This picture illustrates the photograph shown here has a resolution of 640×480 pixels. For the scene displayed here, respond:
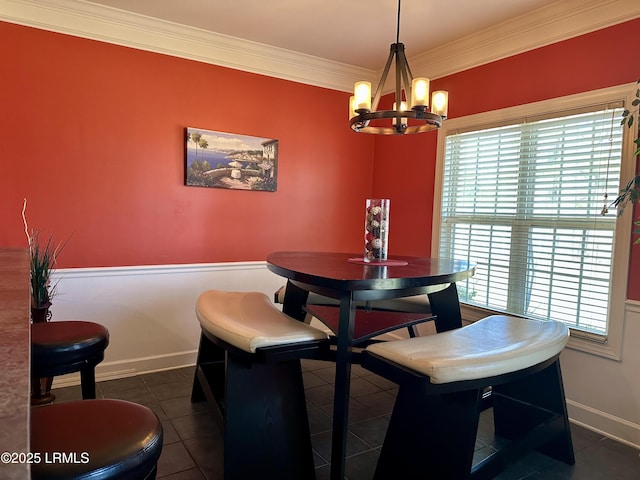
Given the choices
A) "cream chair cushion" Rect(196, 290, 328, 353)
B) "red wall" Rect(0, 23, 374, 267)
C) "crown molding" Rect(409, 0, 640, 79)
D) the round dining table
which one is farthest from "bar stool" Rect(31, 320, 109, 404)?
"crown molding" Rect(409, 0, 640, 79)

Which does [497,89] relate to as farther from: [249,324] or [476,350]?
[249,324]

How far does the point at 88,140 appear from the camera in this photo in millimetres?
2924

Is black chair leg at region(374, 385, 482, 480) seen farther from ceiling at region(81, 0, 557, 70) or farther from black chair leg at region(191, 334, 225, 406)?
ceiling at region(81, 0, 557, 70)

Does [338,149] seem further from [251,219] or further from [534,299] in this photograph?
[534,299]

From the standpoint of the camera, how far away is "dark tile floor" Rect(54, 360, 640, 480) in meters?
2.09

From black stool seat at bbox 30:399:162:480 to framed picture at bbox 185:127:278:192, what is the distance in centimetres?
238

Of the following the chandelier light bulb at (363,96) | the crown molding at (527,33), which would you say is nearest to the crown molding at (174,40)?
the crown molding at (527,33)

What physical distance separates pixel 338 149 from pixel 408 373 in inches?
108

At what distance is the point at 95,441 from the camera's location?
96 cm

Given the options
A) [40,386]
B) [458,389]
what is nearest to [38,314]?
[40,386]

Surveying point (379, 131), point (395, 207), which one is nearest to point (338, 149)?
point (395, 207)

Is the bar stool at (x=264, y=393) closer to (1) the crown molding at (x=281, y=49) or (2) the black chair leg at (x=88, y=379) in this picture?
(2) the black chair leg at (x=88, y=379)

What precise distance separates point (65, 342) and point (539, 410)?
227 cm

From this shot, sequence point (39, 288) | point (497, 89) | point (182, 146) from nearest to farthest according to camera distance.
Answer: point (39, 288)
point (497, 89)
point (182, 146)
